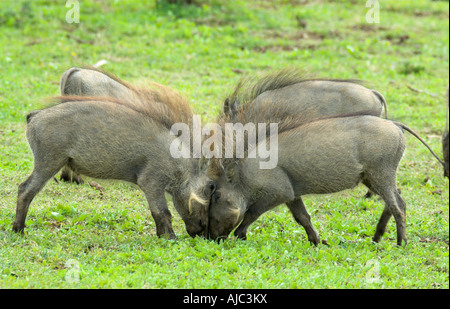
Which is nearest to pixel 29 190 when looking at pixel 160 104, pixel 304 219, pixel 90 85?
pixel 160 104

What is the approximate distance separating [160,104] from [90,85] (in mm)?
1581

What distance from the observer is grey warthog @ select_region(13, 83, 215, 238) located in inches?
219

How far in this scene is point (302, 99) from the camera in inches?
283

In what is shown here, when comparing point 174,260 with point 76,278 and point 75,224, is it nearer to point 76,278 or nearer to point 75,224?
point 76,278

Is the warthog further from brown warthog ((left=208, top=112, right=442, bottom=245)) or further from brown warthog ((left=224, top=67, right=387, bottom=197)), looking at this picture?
brown warthog ((left=224, top=67, right=387, bottom=197))

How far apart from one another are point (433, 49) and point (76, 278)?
10.4m

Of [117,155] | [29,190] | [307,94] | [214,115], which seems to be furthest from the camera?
[214,115]

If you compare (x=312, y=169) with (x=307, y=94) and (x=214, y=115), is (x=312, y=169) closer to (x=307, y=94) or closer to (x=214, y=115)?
(x=307, y=94)

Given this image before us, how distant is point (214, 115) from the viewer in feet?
24.1

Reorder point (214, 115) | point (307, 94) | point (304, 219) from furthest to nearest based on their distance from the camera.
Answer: point (214, 115)
point (307, 94)
point (304, 219)

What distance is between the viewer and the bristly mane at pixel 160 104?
584 centimetres

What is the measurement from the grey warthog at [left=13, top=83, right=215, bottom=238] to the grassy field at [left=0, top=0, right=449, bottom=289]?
1.10 ft

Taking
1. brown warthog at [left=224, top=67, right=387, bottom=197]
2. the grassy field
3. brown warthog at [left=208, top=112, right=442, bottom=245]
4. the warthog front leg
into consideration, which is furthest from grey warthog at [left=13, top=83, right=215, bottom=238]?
brown warthog at [left=224, top=67, right=387, bottom=197]

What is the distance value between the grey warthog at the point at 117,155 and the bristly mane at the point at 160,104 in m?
0.03
